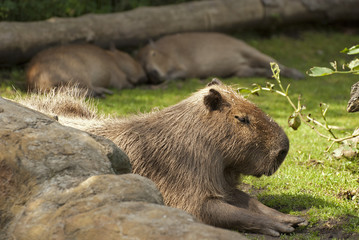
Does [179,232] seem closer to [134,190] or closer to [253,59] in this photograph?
→ [134,190]

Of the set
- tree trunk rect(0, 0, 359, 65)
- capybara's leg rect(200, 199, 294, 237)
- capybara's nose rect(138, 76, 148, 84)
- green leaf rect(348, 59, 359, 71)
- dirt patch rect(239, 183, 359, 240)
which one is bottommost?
capybara's nose rect(138, 76, 148, 84)

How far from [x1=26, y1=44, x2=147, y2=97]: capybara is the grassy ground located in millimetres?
394

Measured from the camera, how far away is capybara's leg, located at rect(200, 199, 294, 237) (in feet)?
13.2

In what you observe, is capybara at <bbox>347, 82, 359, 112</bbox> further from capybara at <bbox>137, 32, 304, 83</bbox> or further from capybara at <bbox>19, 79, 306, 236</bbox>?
capybara at <bbox>137, 32, 304, 83</bbox>

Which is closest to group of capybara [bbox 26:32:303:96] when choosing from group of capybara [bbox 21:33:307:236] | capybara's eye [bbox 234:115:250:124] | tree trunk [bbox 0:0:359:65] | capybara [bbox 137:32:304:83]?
capybara [bbox 137:32:304:83]

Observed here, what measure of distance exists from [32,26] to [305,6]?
6340mm

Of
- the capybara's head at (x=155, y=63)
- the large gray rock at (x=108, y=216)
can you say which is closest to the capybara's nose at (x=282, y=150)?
the large gray rock at (x=108, y=216)

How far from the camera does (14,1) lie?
9.98 meters

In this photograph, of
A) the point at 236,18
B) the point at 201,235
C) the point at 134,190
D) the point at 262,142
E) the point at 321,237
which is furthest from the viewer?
the point at 236,18

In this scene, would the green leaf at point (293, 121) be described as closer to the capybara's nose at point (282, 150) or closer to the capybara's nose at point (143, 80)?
the capybara's nose at point (282, 150)

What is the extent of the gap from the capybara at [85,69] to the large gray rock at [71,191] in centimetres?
472

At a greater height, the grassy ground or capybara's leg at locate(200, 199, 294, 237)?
capybara's leg at locate(200, 199, 294, 237)

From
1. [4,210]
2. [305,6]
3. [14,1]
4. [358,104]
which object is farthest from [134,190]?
[305,6]

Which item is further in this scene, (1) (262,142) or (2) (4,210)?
(1) (262,142)
